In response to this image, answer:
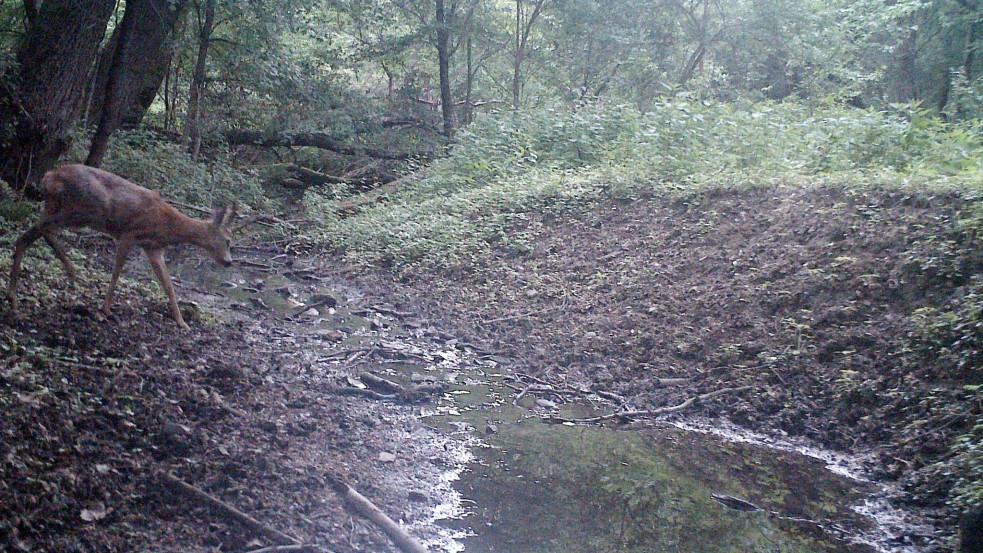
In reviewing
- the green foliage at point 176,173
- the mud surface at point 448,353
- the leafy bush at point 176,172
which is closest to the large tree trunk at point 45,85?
the mud surface at point 448,353

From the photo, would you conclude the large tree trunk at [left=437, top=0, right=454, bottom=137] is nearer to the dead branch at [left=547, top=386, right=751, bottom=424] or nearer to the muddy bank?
the muddy bank

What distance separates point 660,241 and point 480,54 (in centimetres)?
1394

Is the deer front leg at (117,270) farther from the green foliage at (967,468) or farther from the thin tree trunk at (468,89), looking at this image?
the thin tree trunk at (468,89)

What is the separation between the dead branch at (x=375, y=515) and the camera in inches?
171

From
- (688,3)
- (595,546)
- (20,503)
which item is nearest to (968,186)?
(595,546)

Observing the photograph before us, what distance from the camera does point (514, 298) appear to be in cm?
1020

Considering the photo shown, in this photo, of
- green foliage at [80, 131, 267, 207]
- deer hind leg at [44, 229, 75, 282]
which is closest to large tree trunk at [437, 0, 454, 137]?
green foliage at [80, 131, 267, 207]

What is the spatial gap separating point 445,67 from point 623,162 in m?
9.01

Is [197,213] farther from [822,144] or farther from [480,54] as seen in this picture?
[480,54]

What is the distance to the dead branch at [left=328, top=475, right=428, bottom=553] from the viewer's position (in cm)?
435

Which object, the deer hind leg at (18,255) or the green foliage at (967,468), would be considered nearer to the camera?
the green foliage at (967,468)

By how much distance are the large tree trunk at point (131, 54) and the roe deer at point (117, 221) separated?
12.0ft

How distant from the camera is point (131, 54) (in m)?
10.5

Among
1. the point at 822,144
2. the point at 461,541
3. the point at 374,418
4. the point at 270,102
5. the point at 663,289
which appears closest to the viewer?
the point at 461,541
